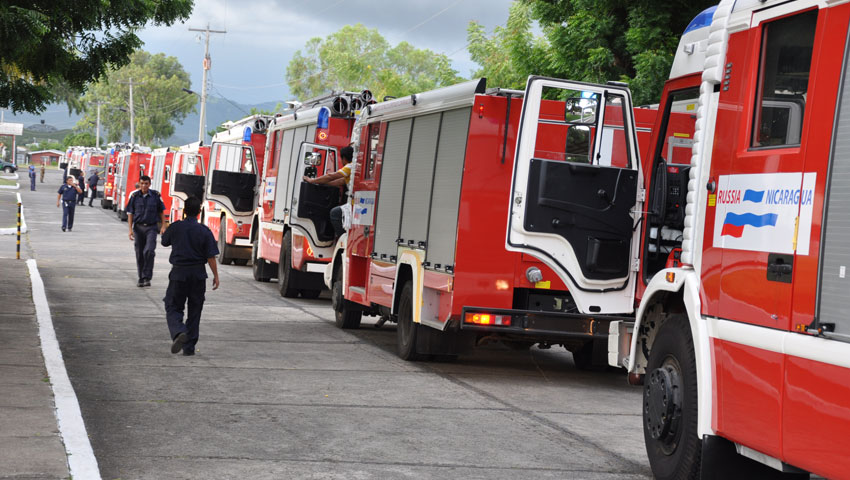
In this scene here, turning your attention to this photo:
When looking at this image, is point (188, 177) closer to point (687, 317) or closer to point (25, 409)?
point (25, 409)

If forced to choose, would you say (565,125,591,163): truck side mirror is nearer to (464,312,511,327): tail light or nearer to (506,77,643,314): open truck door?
(506,77,643,314): open truck door

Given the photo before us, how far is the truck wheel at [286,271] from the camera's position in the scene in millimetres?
20172

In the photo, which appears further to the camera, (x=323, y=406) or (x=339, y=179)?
(x=339, y=179)

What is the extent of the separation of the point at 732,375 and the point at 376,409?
13.7 ft

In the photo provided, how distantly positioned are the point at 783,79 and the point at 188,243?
7803 mm

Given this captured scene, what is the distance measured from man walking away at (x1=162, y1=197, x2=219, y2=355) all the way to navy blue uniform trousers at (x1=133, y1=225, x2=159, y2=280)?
25.8 feet

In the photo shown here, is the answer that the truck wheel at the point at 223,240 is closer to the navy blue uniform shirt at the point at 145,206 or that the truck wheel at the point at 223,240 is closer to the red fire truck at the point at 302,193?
the red fire truck at the point at 302,193

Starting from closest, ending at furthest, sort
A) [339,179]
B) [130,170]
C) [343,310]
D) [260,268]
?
[343,310]
[339,179]
[260,268]
[130,170]

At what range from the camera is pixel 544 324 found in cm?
1119

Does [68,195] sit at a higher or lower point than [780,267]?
higher

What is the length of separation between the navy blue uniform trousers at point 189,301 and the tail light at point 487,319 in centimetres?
308

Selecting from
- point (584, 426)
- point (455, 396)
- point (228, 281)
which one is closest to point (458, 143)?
point (455, 396)

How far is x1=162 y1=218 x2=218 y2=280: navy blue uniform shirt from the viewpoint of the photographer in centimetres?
1245

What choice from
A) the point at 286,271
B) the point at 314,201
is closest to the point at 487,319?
the point at 314,201
